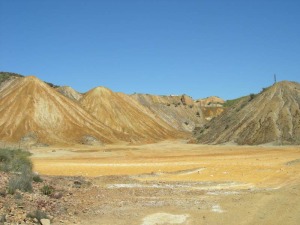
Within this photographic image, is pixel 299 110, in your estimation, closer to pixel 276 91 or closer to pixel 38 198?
pixel 276 91

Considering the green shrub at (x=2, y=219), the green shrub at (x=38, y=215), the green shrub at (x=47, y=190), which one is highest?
the green shrub at (x=47, y=190)

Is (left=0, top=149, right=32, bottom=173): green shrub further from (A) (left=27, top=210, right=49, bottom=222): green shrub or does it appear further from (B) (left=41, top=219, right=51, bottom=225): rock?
(B) (left=41, top=219, right=51, bottom=225): rock

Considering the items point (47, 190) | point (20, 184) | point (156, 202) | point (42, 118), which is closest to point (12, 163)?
point (47, 190)

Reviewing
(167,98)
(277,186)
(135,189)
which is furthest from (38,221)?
(167,98)

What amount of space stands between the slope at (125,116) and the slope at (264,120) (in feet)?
62.8

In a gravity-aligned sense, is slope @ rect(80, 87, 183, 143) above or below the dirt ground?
above

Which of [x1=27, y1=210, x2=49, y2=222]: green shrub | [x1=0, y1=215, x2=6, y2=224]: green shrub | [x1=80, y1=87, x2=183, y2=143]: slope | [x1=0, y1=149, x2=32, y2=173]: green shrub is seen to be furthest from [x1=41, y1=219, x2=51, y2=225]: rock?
[x1=80, y1=87, x2=183, y2=143]: slope

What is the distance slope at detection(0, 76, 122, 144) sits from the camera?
68.1m

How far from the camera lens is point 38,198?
1472 cm

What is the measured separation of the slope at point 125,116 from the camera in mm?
88812

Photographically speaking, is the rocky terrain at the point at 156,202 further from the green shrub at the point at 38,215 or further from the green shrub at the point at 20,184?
the green shrub at the point at 20,184

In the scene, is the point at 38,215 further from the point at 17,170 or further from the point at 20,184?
the point at 17,170

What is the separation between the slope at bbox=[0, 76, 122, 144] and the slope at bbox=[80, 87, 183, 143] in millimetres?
8178

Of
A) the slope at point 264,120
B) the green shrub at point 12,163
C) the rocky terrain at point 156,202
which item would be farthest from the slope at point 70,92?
the rocky terrain at point 156,202
